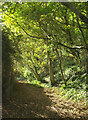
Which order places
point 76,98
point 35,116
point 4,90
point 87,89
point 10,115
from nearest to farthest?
point 10,115, point 35,116, point 4,90, point 76,98, point 87,89

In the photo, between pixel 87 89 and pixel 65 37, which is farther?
pixel 65 37

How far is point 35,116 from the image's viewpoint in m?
4.83

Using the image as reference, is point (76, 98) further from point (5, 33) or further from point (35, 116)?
point (5, 33)

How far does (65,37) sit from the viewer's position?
8836mm

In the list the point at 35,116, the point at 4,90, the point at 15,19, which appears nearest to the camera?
the point at 35,116

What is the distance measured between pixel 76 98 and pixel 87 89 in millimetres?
1165

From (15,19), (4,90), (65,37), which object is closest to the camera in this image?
(4,90)

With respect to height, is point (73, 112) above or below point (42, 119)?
below

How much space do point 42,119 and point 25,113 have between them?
0.84m

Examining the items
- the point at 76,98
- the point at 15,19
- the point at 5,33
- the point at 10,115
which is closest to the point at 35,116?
the point at 10,115

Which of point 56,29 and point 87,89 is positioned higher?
point 56,29

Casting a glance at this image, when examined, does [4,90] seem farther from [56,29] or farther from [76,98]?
[56,29]

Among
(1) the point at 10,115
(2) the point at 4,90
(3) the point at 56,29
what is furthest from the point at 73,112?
(3) the point at 56,29

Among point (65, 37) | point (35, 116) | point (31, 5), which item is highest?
point (31, 5)
